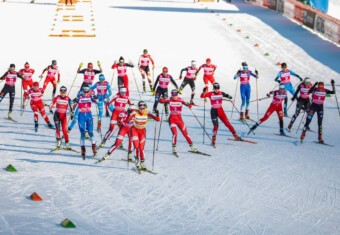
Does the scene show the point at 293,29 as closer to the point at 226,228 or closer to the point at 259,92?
the point at 259,92

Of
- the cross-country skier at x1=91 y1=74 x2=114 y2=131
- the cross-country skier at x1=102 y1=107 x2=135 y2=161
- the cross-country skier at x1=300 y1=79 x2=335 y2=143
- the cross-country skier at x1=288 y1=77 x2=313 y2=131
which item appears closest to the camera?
the cross-country skier at x1=102 y1=107 x2=135 y2=161

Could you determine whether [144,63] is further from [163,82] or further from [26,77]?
[26,77]

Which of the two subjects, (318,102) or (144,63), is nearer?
(318,102)

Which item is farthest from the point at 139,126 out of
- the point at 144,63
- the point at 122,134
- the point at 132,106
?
the point at 144,63

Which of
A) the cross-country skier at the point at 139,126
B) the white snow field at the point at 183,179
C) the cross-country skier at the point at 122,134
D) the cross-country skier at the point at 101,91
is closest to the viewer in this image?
the white snow field at the point at 183,179

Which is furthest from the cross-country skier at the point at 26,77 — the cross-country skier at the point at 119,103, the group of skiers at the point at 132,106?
the cross-country skier at the point at 119,103

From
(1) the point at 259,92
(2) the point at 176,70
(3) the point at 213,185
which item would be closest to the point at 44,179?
(3) the point at 213,185

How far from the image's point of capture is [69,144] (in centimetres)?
2000

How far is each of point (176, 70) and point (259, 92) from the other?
487cm

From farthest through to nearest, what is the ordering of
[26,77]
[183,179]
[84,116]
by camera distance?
[26,77] < [84,116] < [183,179]

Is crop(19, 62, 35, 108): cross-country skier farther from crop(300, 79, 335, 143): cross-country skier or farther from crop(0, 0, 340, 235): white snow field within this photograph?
crop(300, 79, 335, 143): cross-country skier

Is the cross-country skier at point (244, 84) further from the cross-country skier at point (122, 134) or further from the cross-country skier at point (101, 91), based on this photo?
the cross-country skier at point (122, 134)

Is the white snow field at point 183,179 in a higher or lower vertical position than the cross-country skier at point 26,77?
lower

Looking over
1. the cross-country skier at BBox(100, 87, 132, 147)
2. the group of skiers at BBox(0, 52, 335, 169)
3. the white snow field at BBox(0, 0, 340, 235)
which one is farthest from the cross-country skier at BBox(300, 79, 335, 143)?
the cross-country skier at BBox(100, 87, 132, 147)
